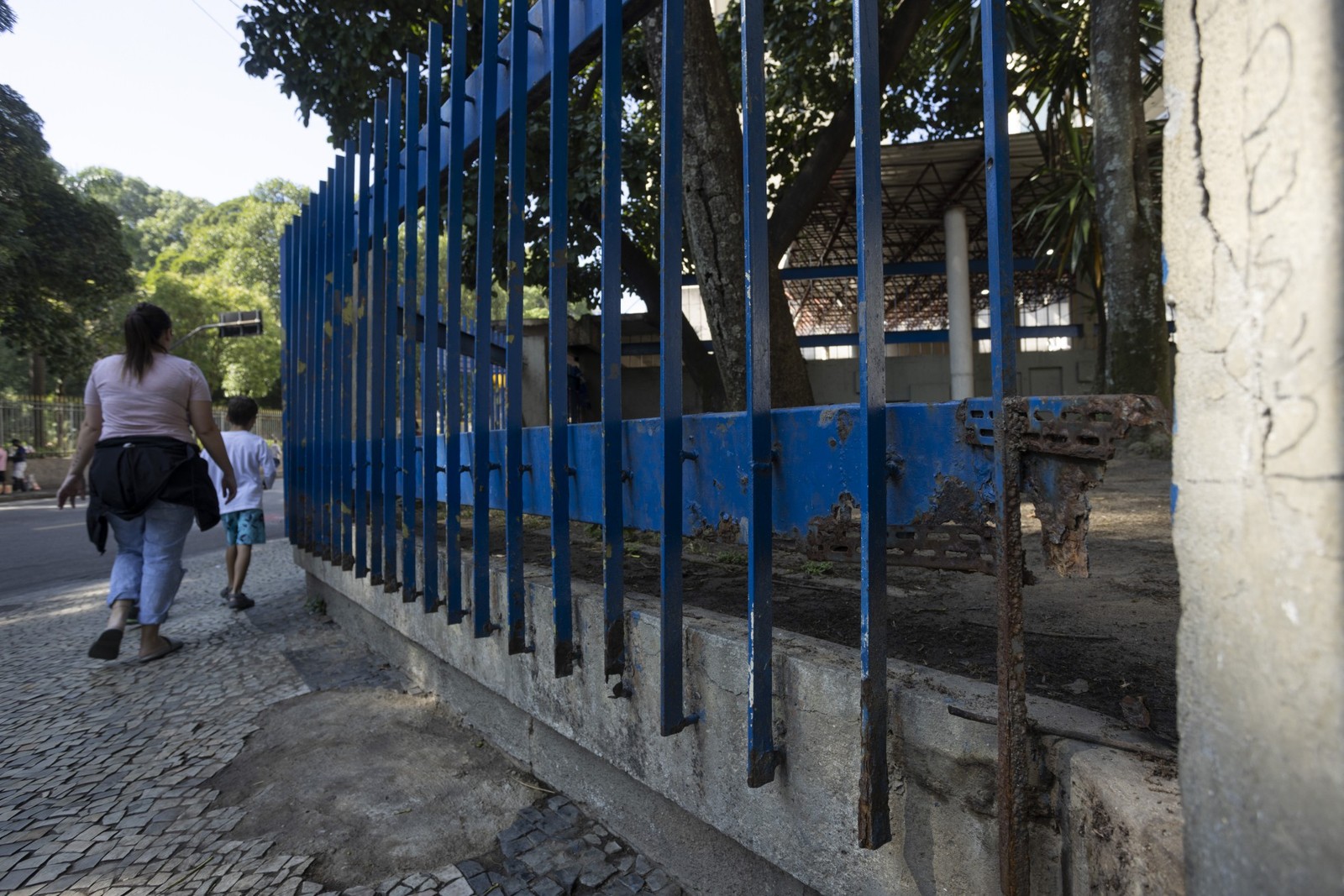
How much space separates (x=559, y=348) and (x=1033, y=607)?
1.55 meters

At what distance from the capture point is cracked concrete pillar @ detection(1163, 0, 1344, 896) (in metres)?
0.74

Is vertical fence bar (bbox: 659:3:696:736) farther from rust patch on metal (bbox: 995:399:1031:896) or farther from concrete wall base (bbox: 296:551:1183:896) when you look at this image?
rust patch on metal (bbox: 995:399:1031:896)

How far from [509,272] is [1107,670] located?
1.80 metres

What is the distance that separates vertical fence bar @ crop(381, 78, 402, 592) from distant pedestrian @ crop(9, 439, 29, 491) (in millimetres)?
19373

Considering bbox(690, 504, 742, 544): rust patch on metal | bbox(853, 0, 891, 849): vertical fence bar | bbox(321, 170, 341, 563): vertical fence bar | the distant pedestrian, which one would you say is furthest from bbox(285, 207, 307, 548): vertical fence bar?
the distant pedestrian

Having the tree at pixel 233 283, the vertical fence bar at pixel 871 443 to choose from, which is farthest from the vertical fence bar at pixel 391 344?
the tree at pixel 233 283

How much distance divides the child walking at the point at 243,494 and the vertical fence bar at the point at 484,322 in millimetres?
3018

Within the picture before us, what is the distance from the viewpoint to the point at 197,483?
3.96m

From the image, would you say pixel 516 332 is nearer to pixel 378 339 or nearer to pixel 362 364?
pixel 378 339

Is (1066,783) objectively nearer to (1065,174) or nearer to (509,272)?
(509,272)

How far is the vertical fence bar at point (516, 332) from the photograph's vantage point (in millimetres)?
2273

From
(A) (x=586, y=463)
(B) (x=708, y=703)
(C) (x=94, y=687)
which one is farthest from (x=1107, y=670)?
(C) (x=94, y=687)

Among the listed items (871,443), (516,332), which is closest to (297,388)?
(516,332)

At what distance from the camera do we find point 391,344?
3367mm
